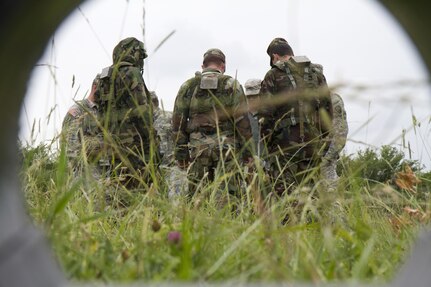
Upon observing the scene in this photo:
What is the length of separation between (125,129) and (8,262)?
4903 mm

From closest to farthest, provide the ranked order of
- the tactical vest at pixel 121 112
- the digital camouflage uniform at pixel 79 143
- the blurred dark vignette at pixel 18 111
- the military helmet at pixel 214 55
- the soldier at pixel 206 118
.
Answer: the blurred dark vignette at pixel 18 111, the digital camouflage uniform at pixel 79 143, the soldier at pixel 206 118, the tactical vest at pixel 121 112, the military helmet at pixel 214 55

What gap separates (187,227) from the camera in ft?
5.71

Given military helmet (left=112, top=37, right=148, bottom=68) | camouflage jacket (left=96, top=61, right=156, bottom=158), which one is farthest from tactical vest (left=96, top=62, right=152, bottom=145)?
military helmet (left=112, top=37, right=148, bottom=68)

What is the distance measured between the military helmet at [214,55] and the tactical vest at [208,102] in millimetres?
199

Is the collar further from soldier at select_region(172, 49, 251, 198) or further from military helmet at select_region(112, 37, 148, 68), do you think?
military helmet at select_region(112, 37, 148, 68)

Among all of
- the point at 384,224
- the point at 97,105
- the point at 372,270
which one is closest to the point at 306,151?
the point at 97,105

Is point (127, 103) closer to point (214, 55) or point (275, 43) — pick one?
point (214, 55)

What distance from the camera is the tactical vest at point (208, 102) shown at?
576 centimetres

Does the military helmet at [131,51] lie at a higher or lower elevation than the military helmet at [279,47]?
higher

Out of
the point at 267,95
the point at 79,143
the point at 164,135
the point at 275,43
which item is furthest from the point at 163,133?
the point at 79,143

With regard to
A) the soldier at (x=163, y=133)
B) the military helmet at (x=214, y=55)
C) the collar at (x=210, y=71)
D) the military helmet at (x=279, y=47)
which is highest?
the military helmet at (x=214, y=55)

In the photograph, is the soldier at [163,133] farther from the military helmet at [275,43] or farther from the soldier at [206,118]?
the military helmet at [275,43]

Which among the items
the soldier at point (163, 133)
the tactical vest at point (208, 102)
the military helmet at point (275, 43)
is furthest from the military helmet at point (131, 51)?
the military helmet at point (275, 43)

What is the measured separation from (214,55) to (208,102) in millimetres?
539
